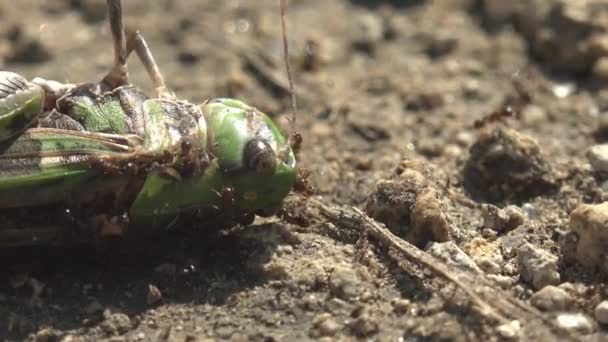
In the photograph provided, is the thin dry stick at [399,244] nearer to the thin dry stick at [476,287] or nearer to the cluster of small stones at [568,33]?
the thin dry stick at [476,287]

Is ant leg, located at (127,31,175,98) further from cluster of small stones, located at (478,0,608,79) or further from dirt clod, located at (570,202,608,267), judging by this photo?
cluster of small stones, located at (478,0,608,79)

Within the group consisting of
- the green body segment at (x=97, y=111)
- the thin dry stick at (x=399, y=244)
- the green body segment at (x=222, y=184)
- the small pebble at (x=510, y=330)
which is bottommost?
the small pebble at (x=510, y=330)

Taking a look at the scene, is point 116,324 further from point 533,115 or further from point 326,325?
point 533,115

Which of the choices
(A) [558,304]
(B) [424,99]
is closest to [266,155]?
(A) [558,304]

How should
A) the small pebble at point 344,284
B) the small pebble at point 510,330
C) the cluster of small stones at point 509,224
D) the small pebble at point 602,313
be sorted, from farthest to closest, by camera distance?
the small pebble at point 344,284 → the cluster of small stones at point 509,224 → the small pebble at point 602,313 → the small pebble at point 510,330

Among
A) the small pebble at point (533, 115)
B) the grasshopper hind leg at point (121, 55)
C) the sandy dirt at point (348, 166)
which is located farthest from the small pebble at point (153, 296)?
the small pebble at point (533, 115)
